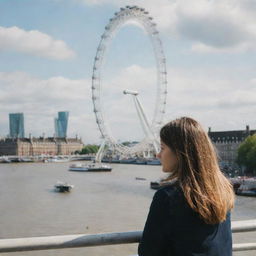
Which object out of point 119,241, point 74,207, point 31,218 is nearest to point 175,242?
point 119,241

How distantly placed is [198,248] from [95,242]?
44cm

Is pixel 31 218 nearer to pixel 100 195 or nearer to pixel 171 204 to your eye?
pixel 100 195

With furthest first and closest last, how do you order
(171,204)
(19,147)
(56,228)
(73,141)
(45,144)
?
(73,141), (45,144), (19,147), (56,228), (171,204)

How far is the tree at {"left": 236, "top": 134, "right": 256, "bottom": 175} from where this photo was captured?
34609 mm

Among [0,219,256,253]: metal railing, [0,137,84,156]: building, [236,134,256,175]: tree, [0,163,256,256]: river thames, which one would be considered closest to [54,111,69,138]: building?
[0,137,84,156]: building

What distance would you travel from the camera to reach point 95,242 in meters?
1.44

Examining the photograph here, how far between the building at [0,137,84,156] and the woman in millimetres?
→ 101074

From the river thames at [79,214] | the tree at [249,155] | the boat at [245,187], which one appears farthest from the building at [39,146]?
the boat at [245,187]

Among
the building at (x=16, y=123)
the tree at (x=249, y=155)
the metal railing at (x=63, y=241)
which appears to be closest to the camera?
the metal railing at (x=63, y=241)

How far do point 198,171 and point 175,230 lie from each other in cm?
17

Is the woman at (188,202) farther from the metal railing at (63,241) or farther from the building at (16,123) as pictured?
the building at (16,123)

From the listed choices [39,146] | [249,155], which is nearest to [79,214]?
[249,155]

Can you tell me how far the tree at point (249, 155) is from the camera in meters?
34.6

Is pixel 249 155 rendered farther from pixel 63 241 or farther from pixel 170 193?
pixel 170 193
